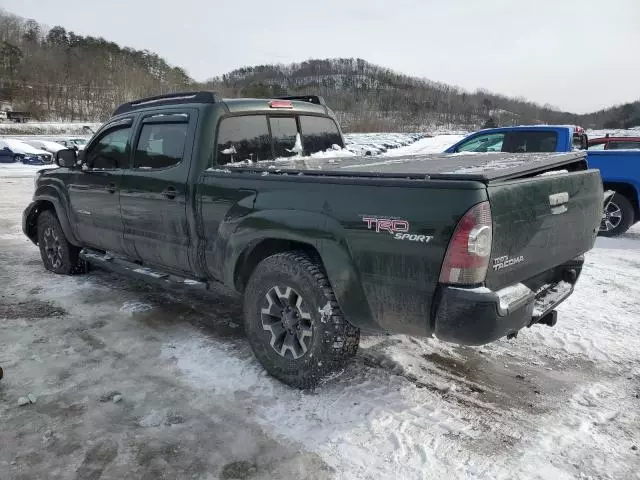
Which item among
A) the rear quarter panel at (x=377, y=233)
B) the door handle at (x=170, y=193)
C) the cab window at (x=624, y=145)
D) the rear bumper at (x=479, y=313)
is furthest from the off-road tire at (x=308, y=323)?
the cab window at (x=624, y=145)

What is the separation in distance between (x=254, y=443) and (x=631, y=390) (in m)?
2.49

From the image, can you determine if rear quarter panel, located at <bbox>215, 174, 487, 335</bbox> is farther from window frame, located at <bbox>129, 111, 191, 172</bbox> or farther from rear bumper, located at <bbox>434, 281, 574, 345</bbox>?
window frame, located at <bbox>129, 111, 191, 172</bbox>

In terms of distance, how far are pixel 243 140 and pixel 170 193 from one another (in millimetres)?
734

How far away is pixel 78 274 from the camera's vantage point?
19.4 feet

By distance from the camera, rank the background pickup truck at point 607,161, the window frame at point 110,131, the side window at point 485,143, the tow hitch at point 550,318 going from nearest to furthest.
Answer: the tow hitch at point 550,318 < the window frame at point 110,131 < the background pickup truck at point 607,161 < the side window at point 485,143

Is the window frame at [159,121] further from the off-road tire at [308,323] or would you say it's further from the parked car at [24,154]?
the parked car at [24,154]

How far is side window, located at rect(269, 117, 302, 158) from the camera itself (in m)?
4.43

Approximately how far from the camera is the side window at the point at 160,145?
4.04 meters

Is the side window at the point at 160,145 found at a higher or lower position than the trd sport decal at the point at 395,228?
higher

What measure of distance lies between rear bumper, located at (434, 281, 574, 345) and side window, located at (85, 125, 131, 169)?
10.9 ft

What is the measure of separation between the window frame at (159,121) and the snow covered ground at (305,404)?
1.37m

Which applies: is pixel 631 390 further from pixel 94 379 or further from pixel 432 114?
pixel 432 114

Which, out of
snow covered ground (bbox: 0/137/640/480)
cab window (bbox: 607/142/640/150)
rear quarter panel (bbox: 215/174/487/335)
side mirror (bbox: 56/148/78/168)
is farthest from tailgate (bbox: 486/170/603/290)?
cab window (bbox: 607/142/640/150)

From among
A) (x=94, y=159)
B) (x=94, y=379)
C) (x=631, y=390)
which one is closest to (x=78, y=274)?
(x=94, y=159)
